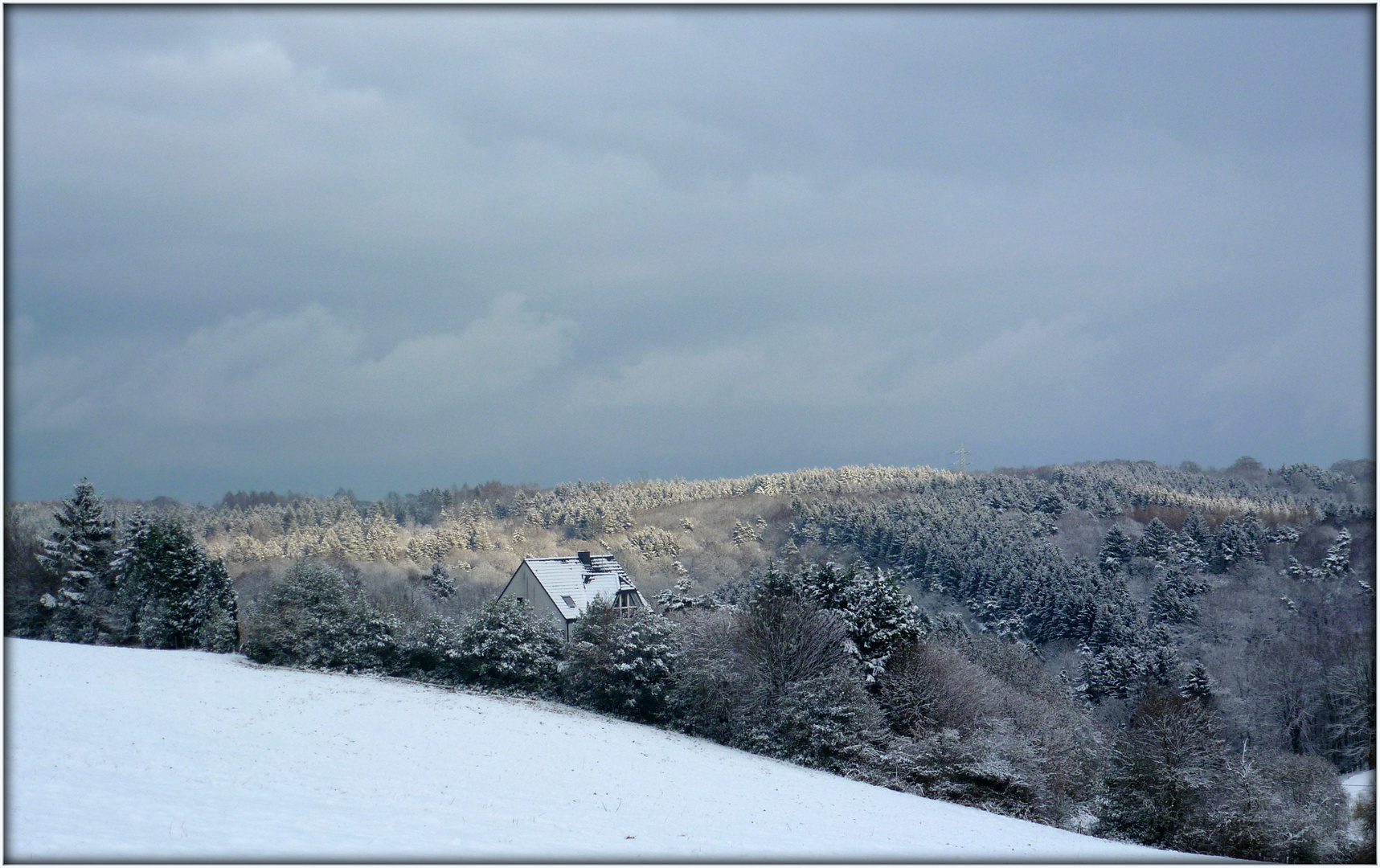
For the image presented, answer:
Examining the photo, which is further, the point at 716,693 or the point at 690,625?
the point at 690,625

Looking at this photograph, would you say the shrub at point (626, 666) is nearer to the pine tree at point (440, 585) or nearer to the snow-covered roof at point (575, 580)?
the snow-covered roof at point (575, 580)

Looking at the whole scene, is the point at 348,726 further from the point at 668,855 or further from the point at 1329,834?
the point at 1329,834

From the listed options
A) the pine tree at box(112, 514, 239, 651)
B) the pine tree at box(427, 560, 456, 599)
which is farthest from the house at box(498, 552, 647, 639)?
the pine tree at box(427, 560, 456, 599)

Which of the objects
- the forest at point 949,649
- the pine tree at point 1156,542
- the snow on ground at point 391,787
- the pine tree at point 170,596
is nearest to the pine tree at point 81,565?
the forest at point 949,649

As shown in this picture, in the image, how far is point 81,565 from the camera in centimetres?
4784

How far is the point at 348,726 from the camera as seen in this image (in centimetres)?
2736

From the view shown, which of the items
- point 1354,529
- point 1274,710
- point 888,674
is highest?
point 1354,529

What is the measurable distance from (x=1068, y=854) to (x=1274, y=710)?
5689 cm

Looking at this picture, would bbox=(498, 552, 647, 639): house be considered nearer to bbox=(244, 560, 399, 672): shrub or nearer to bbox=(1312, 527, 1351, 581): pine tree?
bbox=(244, 560, 399, 672): shrub

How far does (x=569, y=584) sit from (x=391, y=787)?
36.7 m

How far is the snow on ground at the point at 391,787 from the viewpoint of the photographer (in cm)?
1423

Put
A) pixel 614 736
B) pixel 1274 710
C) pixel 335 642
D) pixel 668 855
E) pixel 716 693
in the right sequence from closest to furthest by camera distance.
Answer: pixel 668 855
pixel 614 736
pixel 716 693
pixel 335 642
pixel 1274 710

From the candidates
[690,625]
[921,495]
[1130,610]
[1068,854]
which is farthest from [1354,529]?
[1068,854]

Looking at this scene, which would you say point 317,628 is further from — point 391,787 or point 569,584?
point 391,787
